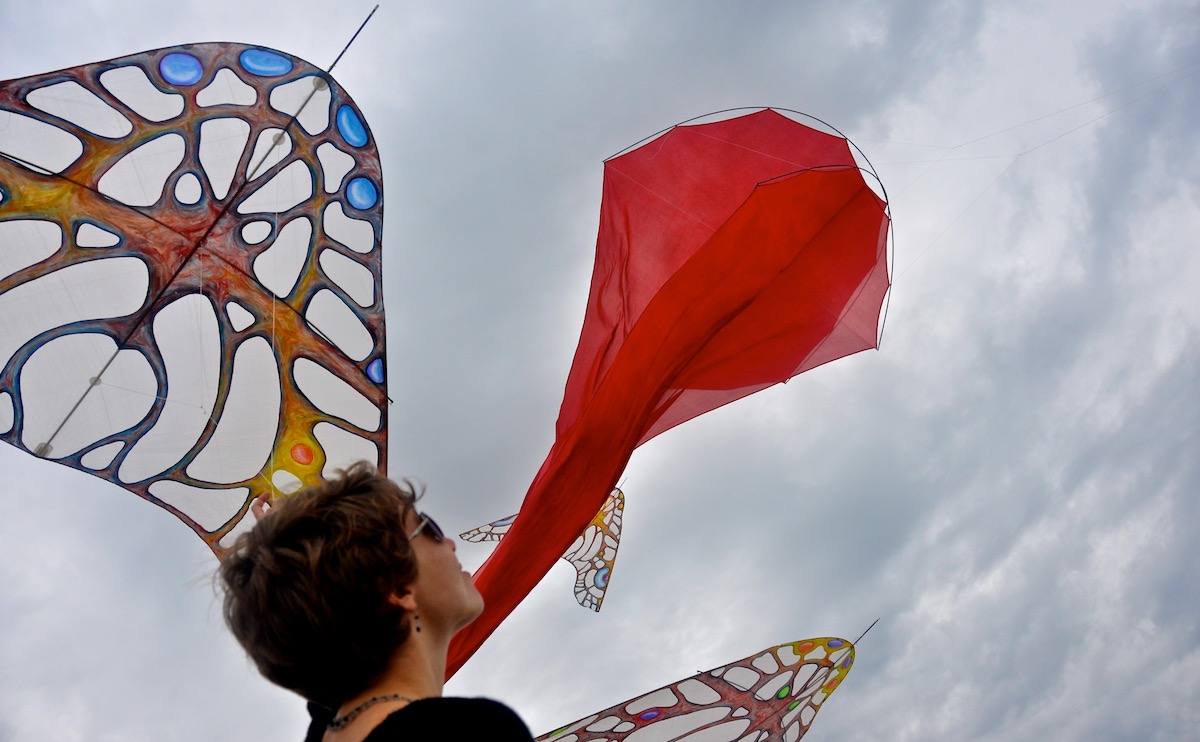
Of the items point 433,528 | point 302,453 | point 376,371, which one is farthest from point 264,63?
point 433,528

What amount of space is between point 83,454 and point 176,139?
2.48 meters

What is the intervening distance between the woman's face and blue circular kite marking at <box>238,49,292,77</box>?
514 cm

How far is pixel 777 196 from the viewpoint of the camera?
21.6 feet

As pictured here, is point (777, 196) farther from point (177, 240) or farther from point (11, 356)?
point (11, 356)

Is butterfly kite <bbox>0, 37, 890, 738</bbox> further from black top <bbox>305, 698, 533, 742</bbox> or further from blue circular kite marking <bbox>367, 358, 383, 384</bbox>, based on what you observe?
black top <bbox>305, 698, 533, 742</bbox>

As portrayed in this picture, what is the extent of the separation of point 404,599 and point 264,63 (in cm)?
538

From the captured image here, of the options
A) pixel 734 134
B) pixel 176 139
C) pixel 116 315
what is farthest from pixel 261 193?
pixel 734 134

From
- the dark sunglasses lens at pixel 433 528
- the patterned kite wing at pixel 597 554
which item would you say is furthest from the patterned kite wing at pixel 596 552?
the dark sunglasses lens at pixel 433 528

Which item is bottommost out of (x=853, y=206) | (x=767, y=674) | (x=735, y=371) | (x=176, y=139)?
(x=767, y=674)

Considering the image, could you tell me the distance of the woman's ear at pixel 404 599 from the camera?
6.01 feet

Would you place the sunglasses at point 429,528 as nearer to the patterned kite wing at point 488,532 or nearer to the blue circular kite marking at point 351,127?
the blue circular kite marking at point 351,127

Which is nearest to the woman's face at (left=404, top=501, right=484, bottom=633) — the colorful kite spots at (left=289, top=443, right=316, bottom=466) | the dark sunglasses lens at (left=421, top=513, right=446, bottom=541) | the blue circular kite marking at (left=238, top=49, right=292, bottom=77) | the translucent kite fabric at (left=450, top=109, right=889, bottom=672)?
the dark sunglasses lens at (left=421, top=513, right=446, bottom=541)

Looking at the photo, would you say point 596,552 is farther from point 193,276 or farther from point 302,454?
point 193,276

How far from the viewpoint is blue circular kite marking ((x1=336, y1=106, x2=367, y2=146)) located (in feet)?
21.5
